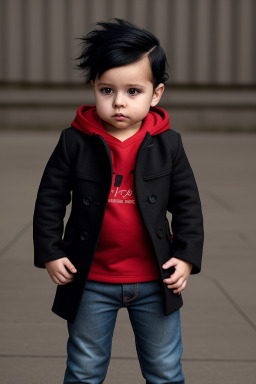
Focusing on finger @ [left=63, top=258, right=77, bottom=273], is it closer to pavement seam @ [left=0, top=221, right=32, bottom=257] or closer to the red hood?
the red hood

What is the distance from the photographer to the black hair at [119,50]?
218 cm

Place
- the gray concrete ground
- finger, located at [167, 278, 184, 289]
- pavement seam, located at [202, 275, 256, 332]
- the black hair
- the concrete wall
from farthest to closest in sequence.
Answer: the concrete wall < pavement seam, located at [202, 275, 256, 332] < the gray concrete ground < finger, located at [167, 278, 184, 289] < the black hair

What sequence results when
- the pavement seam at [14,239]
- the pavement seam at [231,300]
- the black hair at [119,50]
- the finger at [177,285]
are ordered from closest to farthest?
the black hair at [119,50], the finger at [177,285], the pavement seam at [231,300], the pavement seam at [14,239]

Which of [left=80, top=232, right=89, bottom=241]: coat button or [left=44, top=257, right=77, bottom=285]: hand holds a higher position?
[left=80, top=232, right=89, bottom=241]: coat button

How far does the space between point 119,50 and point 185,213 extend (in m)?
0.54

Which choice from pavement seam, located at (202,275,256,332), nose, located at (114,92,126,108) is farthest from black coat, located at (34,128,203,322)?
pavement seam, located at (202,275,256,332)

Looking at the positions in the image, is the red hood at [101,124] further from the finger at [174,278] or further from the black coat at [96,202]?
the finger at [174,278]

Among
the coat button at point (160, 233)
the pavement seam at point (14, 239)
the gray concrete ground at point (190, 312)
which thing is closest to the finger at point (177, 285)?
the coat button at point (160, 233)

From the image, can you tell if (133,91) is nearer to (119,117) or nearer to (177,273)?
(119,117)

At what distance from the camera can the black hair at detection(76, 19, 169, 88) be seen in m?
2.18

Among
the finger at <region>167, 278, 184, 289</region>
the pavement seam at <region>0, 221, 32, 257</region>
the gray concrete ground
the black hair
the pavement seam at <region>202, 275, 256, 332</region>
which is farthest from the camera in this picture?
the pavement seam at <region>0, 221, 32, 257</region>

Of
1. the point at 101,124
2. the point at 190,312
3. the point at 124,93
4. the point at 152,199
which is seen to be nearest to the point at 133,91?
the point at 124,93

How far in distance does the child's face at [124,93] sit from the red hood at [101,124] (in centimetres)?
4

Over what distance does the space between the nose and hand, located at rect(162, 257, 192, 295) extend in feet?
1.62
